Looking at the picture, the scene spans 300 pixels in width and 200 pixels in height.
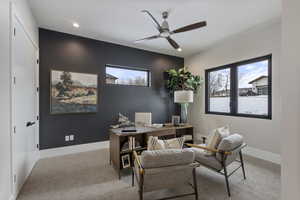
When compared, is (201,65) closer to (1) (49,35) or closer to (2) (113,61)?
(2) (113,61)

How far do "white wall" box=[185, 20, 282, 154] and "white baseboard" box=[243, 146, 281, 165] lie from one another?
0.08 m

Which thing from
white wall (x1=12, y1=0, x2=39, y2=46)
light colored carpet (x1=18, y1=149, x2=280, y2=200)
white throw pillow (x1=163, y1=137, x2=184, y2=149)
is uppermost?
white wall (x1=12, y1=0, x2=39, y2=46)

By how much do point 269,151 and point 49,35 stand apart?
5810 millimetres

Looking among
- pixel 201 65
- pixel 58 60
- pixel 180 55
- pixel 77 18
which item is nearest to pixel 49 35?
pixel 58 60

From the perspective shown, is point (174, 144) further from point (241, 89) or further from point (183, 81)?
point (183, 81)

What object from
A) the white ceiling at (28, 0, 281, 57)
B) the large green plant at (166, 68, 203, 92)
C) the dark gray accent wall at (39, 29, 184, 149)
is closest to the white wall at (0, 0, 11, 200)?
the white ceiling at (28, 0, 281, 57)

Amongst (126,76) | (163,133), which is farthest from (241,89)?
(126,76)

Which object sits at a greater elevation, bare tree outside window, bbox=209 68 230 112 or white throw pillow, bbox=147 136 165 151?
bare tree outside window, bbox=209 68 230 112

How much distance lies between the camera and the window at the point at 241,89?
3.45 m

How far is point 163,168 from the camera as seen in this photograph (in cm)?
168

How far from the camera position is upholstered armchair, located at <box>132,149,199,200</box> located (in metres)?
1.64

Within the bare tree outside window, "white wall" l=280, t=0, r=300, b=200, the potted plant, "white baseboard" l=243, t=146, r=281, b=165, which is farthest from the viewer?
the potted plant

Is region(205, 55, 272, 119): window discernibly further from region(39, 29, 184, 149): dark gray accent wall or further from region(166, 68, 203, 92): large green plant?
region(39, 29, 184, 149): dark gray accent wall

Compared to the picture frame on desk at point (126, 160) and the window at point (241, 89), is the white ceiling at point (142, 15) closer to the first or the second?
the window at point (241, 89)
